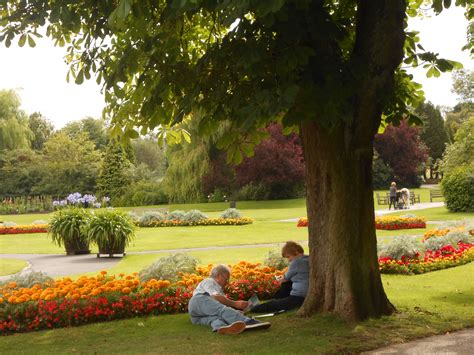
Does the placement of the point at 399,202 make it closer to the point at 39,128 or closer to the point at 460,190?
the point at 460,190

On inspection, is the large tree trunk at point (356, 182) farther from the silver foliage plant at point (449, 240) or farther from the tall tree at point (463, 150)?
the tall tree at point (463, 150)

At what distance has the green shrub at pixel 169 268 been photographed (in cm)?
944

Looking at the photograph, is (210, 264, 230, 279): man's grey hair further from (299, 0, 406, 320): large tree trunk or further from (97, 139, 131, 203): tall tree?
(97, 139, 131, 203): tall tree

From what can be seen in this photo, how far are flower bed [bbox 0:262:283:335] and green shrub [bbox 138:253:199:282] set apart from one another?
23cm

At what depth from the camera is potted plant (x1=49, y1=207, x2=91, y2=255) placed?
54.9ft

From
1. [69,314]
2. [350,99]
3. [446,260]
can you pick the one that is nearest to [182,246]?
[446,260]

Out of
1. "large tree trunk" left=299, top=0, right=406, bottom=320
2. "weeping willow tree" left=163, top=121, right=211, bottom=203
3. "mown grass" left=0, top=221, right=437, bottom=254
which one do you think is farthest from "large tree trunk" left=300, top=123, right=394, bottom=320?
"weeping willow tree" left=163, top=121, right=211, bottom=203

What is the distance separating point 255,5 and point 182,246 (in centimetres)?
1442

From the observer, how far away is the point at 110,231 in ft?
51.7

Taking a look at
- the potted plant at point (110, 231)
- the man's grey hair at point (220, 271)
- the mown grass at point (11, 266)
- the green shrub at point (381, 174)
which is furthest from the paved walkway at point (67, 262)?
the green shrub at point (381, 174)

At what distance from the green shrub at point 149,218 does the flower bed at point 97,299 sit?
18.7 metres

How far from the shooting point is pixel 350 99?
666 centimetres

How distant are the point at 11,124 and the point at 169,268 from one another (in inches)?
2071

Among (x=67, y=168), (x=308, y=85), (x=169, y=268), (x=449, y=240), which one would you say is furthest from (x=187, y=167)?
(x=308, y=85)
